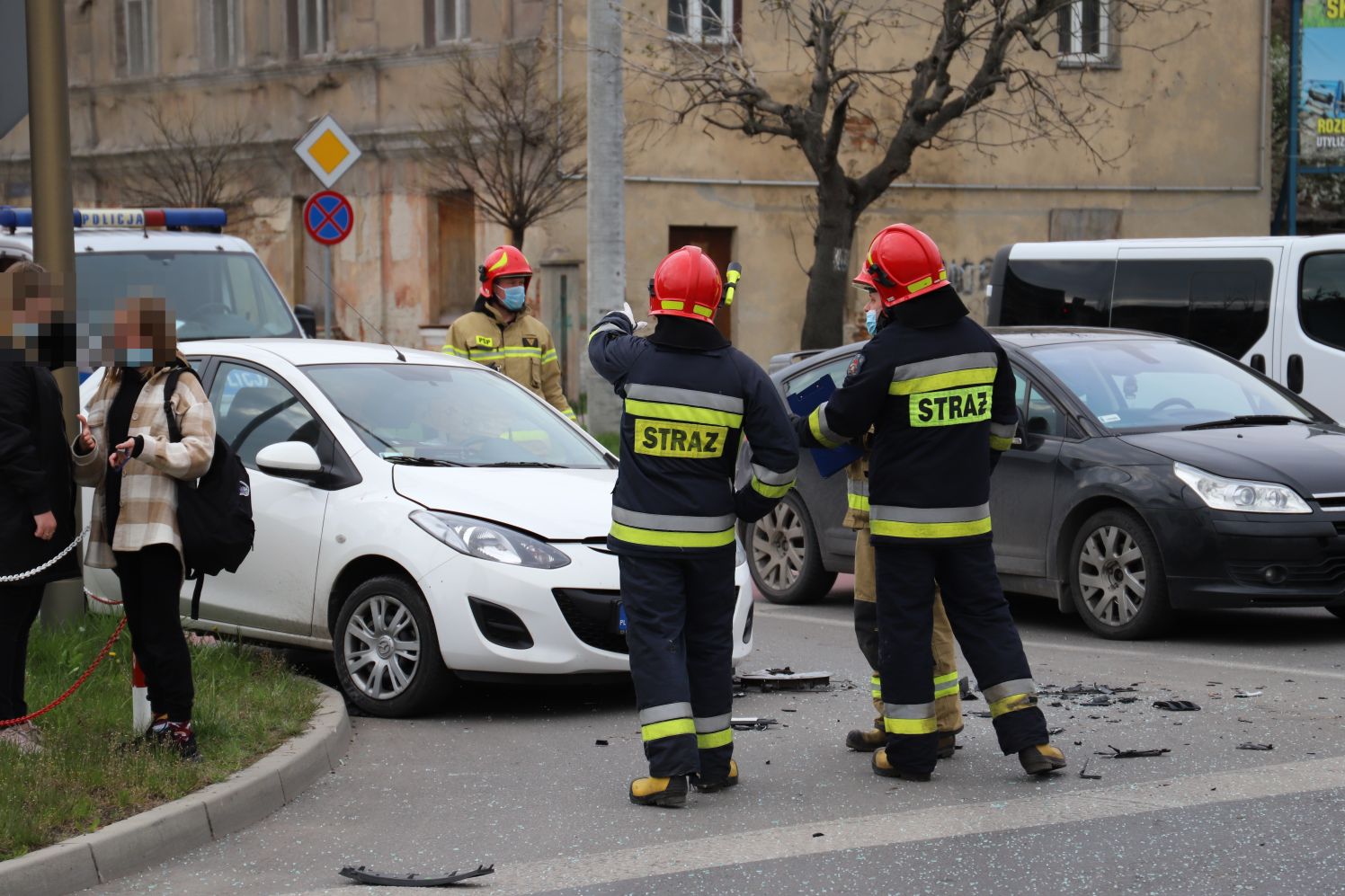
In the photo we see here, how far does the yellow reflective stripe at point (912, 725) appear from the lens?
6.39m

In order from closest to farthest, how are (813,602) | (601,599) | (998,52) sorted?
(601,599), (813,602), (998,52)

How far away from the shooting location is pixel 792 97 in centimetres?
2638

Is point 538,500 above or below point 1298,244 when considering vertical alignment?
below

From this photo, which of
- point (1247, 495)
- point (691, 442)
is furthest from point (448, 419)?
point (1247, 495)

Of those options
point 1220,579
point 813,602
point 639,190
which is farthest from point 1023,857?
point 639,190

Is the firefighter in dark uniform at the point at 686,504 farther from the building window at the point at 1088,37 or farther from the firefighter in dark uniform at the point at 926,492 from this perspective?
the building window at the point at 1088,37

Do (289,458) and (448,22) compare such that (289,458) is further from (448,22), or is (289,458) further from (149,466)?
(448,22)

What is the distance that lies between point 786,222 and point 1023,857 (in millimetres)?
21745

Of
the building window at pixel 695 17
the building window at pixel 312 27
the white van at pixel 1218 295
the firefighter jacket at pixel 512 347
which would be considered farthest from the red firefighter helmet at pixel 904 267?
the building window at pixel 312 27

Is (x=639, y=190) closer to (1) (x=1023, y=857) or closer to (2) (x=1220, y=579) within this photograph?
(2) (x=1220, y=579)

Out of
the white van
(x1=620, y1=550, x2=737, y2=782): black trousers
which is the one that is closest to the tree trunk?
the white van

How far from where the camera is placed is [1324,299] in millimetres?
13031

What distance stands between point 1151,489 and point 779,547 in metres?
2.77

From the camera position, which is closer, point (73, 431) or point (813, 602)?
point (73, 431)
